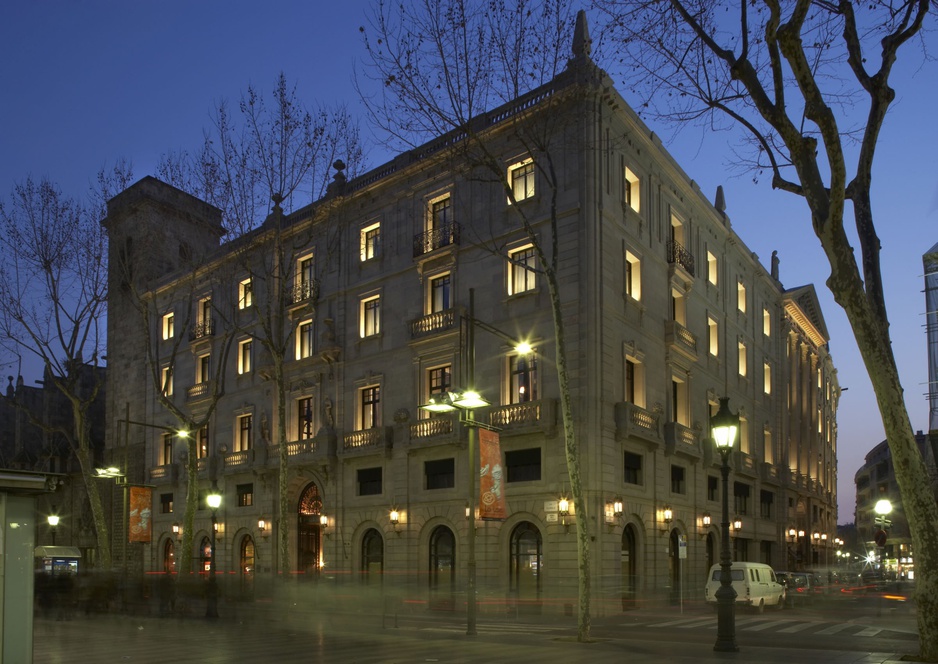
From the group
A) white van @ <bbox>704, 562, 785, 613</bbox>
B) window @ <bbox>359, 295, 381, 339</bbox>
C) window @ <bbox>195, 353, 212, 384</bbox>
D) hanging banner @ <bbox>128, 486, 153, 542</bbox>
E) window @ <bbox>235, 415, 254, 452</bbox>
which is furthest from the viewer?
window @ <bbox>195, 353, 212, 384</bbox>

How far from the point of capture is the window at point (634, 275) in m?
36.0

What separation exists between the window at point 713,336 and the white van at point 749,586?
45.2 feet

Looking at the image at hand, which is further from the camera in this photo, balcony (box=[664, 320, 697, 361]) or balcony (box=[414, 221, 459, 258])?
balcony (box=[664, 320, 697, 361])

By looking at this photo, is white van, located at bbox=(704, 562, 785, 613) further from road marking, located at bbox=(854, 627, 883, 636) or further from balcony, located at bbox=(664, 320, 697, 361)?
balcony, located at bbox=(664, 320, 697, 361)

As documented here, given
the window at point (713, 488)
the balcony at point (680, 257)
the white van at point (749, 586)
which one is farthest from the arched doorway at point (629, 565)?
the balcony at point (680, 257)

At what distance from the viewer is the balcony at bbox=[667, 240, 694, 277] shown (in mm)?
39188

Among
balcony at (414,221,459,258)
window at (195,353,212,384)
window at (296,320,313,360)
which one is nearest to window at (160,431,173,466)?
window at (195,353,212,384)

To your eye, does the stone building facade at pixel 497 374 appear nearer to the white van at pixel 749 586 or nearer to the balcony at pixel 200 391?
the balcony at pixel 200 391

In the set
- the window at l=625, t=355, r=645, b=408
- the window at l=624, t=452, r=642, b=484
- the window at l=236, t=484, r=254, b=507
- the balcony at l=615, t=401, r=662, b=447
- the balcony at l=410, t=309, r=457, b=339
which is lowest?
the window at l=236, t=484, r=254, b=507

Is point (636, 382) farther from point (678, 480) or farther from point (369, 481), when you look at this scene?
point (369, 481)

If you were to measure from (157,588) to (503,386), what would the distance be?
1397cm

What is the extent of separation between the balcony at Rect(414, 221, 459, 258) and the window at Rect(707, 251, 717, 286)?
1457 centimetres

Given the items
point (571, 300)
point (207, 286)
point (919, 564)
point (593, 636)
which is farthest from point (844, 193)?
point (207, 286)

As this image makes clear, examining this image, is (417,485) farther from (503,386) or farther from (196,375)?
(196,375)
